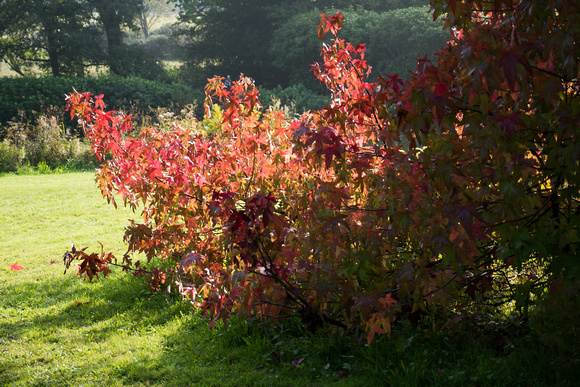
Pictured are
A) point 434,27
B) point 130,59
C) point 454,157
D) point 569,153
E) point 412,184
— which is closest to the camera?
point 569,153

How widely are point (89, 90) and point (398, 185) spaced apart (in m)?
18.6

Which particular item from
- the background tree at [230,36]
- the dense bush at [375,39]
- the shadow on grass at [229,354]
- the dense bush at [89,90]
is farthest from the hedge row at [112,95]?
the shadow on grass at [229,354]

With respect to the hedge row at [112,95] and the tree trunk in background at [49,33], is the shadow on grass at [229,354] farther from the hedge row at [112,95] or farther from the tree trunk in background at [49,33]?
the tree trunk in background at [49,33]

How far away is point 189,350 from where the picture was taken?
340cm

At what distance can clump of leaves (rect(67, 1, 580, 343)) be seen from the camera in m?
2.02

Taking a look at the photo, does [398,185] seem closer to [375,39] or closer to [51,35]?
[375,39]

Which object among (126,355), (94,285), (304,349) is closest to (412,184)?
(304,349)

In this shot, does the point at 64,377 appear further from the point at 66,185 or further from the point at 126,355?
the point at 66,185

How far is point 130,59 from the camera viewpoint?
78.8 feet

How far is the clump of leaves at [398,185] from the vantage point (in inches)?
79.6

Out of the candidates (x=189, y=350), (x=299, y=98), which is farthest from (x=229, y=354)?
(x=299, y=98)

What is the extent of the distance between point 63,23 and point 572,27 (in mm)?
24744

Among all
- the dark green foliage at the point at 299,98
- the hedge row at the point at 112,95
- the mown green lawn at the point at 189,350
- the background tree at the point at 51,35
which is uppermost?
the background tree at the point at 51,35

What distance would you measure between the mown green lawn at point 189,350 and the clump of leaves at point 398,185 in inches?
7.8
